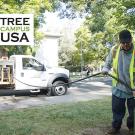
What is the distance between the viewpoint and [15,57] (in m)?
17.2

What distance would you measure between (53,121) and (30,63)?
879 centimetres

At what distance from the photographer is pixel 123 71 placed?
6836mm

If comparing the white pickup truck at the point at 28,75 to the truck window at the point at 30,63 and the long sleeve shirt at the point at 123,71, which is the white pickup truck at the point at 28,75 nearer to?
the truck window at the point at 30,63

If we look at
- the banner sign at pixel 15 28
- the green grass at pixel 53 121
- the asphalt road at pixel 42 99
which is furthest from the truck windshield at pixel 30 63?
the green grass at pixel 53 121

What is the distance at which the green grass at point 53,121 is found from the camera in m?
7.81

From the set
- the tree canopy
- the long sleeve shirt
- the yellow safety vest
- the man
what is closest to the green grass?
the man

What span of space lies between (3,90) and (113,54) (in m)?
11.1

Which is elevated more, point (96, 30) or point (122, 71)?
point (96, 30)

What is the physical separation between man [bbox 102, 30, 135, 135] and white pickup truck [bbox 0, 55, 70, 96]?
9434 mm

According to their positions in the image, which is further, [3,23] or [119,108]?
[3,23]

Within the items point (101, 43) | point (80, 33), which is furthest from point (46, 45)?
point (101, 43)

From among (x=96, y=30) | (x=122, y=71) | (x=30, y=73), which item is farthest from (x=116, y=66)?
(x=96, y=30)

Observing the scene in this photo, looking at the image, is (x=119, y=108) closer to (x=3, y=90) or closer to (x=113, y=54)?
(x=113, y=54)

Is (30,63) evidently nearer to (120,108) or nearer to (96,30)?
(120,108)
